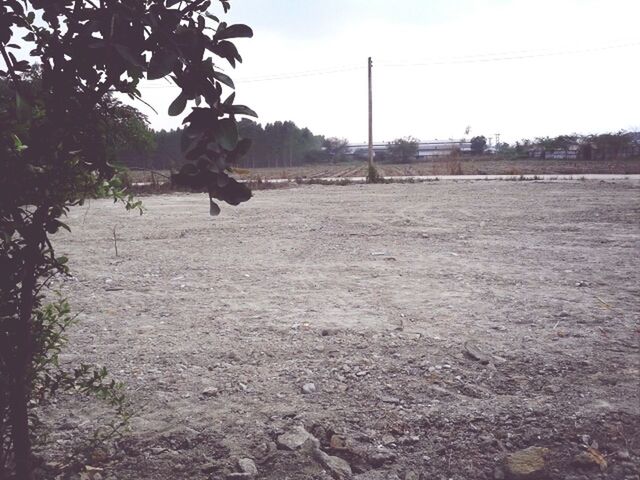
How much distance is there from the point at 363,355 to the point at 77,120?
7.71ft

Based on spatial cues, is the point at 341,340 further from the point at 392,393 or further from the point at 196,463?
the point at 196,463

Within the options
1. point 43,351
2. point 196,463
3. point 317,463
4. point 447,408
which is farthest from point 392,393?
point 43,351

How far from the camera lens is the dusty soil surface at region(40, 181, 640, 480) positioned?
2.13m

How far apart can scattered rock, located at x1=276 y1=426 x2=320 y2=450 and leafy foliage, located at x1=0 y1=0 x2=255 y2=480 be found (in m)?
1.02

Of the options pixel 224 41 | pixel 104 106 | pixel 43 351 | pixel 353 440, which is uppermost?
pixel 224 41

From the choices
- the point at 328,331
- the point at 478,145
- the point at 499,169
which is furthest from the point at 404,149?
the point at 328,331

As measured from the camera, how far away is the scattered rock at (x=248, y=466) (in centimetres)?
199

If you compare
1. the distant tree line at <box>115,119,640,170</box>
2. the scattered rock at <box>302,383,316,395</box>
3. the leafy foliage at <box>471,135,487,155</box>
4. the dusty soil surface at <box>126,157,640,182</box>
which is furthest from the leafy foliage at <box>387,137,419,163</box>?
the scattered rock at <box>302,383,316,395</box>

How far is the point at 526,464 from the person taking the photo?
2.01 meters

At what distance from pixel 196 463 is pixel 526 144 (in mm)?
61971

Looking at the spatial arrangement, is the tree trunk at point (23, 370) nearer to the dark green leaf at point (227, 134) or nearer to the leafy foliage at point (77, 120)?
the leafy foliage at point (77, 120)

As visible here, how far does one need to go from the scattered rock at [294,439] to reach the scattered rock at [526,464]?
0.85 meters

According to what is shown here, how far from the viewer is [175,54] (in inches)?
39.9

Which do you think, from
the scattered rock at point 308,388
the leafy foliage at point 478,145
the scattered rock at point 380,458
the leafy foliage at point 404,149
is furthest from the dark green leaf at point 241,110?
the leafy foliage at point 478,145
